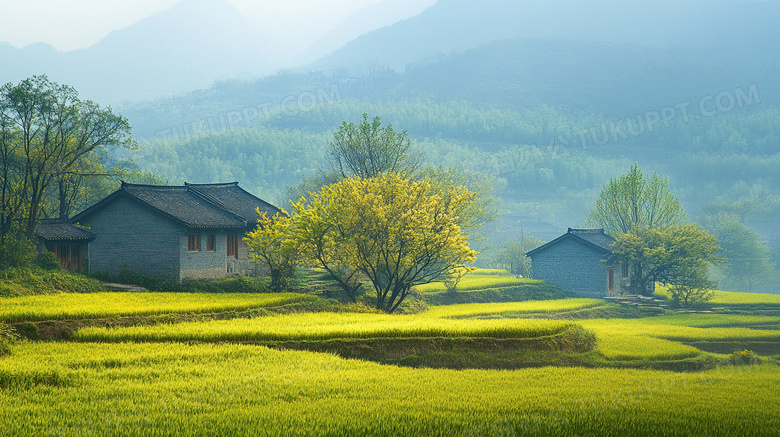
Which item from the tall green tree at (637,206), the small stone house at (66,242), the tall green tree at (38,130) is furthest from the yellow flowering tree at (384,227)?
the tall green tree at (637,206)

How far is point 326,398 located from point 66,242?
29666 millimetres

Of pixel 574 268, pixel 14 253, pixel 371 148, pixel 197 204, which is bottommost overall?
pixel 574 268

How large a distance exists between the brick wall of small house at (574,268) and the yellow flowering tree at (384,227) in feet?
71.3

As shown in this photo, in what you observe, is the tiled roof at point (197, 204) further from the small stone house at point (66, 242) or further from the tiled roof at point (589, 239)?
the tiled roof at point (589, 239)

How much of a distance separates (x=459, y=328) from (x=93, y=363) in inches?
393

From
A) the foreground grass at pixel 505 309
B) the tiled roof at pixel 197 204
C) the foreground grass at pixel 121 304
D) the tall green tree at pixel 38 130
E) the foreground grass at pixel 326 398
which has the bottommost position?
the foreground grass at pixel 505 309

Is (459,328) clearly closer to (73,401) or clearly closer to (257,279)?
(73,401)

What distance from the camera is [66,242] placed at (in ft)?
116

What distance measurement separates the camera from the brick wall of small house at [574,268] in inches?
1865

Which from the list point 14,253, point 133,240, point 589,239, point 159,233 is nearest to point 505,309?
point 589,239

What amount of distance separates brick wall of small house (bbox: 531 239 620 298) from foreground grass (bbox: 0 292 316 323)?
90.3 ft

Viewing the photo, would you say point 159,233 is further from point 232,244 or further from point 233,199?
point 233,199

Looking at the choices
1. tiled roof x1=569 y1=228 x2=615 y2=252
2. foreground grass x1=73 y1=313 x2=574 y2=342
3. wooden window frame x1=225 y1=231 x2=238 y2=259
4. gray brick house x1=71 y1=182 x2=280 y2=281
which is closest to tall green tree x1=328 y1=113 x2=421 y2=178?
wooden window frame x1=225 y1=231 x2=238 y2=259

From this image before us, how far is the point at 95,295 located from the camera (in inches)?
955
